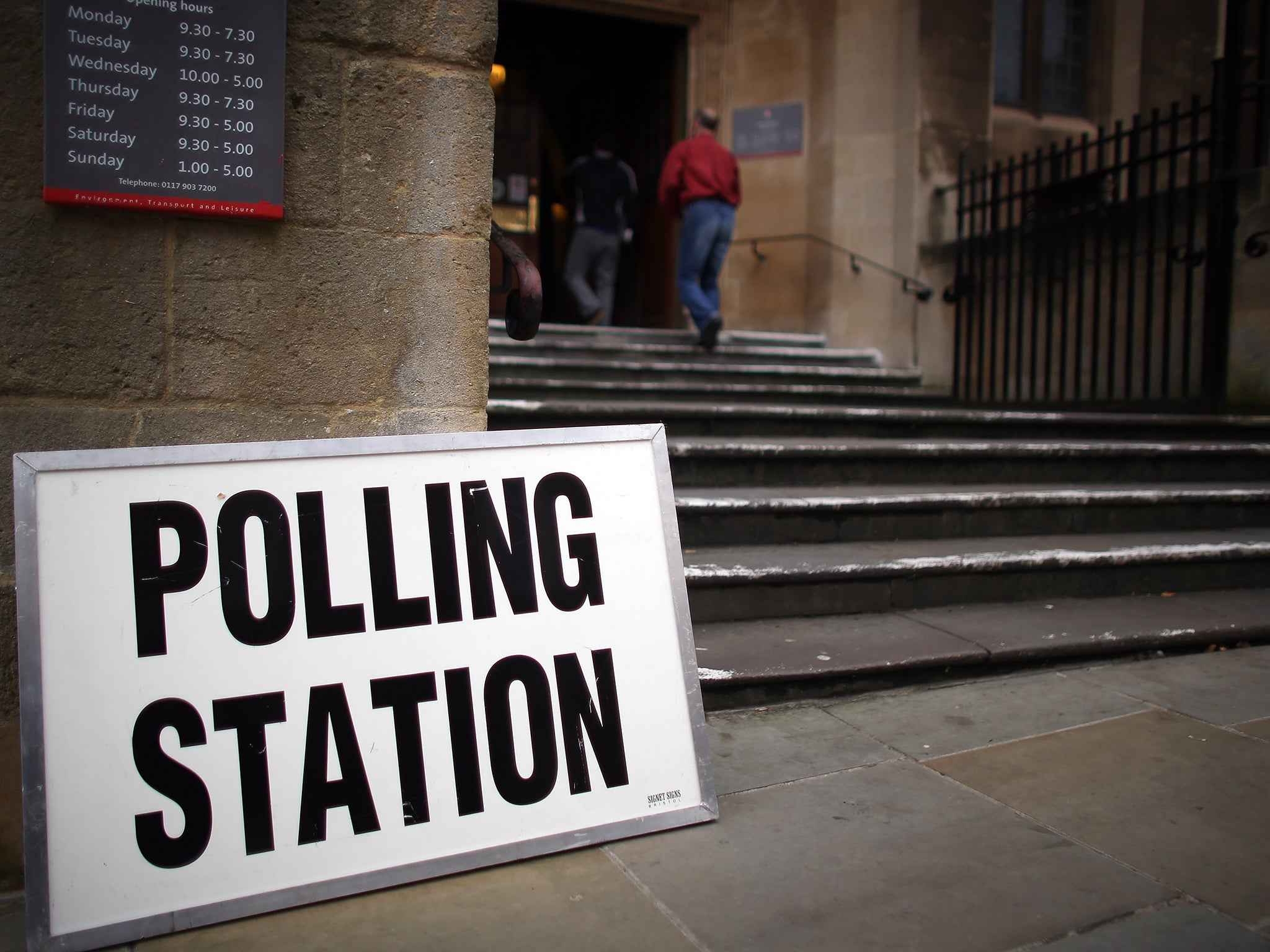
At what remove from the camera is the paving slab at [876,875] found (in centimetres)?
156

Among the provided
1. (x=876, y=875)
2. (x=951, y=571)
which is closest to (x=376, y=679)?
(x=876, y=875)

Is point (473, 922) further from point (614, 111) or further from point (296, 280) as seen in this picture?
point (614, 111)

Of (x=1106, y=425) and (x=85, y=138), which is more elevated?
(x=85, y=138)

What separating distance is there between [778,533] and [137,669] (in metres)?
2.49

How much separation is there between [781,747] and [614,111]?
335 inches

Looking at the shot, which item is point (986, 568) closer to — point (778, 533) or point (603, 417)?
point (778, 533)

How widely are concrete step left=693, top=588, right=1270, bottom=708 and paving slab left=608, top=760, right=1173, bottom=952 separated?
56cm

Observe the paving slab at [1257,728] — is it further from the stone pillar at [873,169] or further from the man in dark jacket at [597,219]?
the man in dark jacket at [597,219]

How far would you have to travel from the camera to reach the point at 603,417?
13.7 ft

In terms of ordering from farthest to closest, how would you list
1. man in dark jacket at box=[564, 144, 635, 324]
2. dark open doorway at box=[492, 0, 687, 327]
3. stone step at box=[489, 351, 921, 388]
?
dark open doorway at box=[492, 0, 687, 327], man in dark jacket at box=[564, 144, 635, 324], stone step at box=[489, 351, 921, 388]

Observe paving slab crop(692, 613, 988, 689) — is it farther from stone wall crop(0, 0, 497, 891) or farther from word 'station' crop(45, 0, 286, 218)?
word 'station' crop(45, 0, 286, 218)

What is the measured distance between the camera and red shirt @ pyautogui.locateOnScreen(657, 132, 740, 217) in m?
6.26

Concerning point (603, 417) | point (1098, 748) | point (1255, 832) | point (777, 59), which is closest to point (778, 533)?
point (603, 417)

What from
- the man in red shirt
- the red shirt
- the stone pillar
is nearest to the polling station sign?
the man in red shirt
